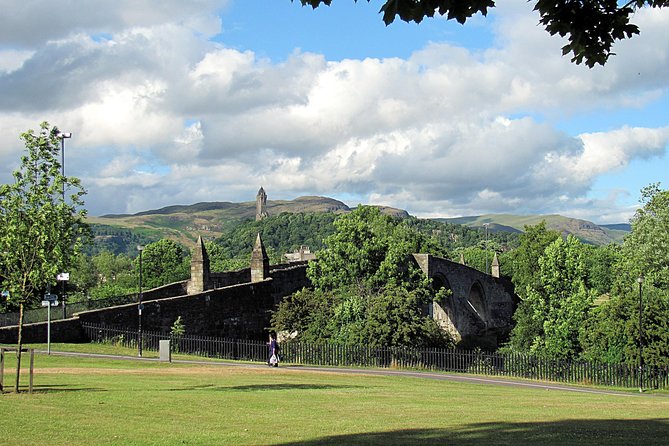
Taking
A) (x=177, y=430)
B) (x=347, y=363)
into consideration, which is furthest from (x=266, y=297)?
(x=177, y=430)

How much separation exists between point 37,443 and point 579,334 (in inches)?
1664

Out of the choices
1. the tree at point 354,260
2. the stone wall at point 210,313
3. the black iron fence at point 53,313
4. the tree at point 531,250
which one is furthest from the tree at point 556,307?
the black iron fence at point 53,313

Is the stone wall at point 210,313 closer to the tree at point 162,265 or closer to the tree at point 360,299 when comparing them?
the tree at point 360,299

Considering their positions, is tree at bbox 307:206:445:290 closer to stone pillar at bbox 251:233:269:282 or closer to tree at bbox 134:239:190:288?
stone pillar at bbox 251:233:269:282

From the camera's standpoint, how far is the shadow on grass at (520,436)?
1156cm

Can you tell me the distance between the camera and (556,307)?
54.8 meters

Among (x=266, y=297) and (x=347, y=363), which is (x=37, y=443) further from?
(x=266, y=297)

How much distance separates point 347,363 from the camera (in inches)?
1596

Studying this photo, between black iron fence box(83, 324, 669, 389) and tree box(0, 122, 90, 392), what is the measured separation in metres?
18.1

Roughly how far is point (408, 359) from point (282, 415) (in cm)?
2710

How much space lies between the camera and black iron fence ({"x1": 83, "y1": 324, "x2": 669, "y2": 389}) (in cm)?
3725

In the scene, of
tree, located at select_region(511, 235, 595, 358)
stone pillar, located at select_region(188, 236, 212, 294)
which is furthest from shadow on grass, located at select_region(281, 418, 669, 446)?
tree, located at select_region(511, 235, 595, 358)

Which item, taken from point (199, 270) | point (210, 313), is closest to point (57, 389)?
point (210, 313)

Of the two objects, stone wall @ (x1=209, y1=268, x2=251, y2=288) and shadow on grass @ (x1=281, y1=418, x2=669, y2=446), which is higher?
stone wall @ (x1=209, y1=268, x2=251, y2=288)
